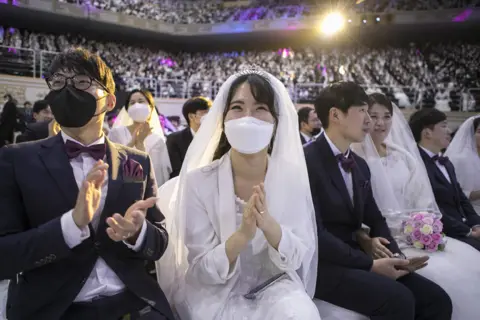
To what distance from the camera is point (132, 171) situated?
5.64 feet

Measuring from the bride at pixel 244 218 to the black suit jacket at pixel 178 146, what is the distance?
7.37ft

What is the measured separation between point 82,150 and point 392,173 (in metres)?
2.47

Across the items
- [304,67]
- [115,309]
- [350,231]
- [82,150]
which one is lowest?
[115,309]

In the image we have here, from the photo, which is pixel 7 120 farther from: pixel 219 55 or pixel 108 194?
pixel 219 55

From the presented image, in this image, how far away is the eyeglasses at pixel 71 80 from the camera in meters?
1.60

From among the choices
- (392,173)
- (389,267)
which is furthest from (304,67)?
(389,267)

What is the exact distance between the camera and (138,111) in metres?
3.89

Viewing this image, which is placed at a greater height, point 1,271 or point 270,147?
point 270,147

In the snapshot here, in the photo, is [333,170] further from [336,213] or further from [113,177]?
[113,177]

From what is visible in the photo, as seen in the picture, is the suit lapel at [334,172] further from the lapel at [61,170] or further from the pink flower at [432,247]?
the lapel at [61,170]

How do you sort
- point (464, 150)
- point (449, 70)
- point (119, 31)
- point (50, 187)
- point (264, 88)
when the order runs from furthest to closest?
1. point (119, 31)
2. point (449, 70)
3. point (464, 150)
4. point (264, 88)
5. point (50, 187)

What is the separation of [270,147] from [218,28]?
19.5 meters

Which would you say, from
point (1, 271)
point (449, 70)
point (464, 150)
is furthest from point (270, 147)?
point (449, 70)

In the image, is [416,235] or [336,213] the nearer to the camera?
[336,213]
